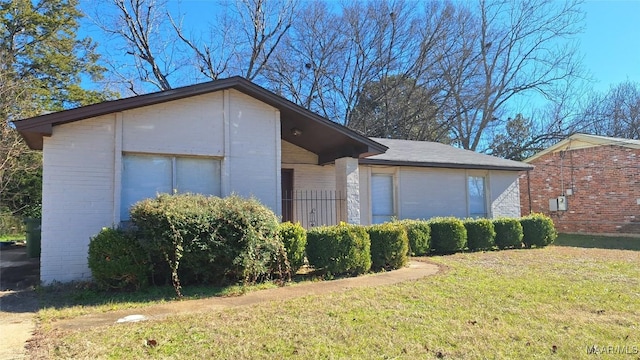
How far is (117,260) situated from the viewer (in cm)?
643

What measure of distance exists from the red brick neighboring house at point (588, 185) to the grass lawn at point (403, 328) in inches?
505

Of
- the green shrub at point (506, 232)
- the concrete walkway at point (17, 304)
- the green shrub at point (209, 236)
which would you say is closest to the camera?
the concrete walkway at point (17, 304)

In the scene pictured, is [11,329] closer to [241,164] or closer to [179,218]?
[179,218]

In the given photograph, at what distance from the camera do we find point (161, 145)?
826 centimetres

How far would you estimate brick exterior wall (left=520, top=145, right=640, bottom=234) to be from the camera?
56.4 feet

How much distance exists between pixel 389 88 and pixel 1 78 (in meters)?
20.9

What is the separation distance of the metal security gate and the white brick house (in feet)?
0.10

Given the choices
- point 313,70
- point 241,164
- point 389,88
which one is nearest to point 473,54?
point 389,88

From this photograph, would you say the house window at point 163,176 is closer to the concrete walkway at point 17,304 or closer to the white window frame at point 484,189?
the concrete walkway at point 17,304

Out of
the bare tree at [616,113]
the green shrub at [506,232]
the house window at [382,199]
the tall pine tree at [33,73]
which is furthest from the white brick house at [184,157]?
the bare tree at [616,113]

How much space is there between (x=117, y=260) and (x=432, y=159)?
34.1 ft

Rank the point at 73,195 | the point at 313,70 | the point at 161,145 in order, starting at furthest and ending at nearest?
1. the point at 313,70
2. the point at 161,145
3. the point at 73,195

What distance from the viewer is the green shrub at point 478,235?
38.3 ft

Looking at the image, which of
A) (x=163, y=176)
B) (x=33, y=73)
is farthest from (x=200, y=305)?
(x=33, y=73)
